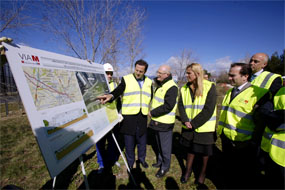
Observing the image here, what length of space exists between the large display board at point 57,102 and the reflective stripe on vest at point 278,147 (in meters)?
2.32

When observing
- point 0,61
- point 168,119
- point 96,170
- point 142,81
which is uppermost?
point 0,61

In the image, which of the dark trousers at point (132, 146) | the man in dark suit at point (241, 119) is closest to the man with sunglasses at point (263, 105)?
the man in dark suit at point (241, 119)

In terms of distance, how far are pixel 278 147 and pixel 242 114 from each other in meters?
0.60

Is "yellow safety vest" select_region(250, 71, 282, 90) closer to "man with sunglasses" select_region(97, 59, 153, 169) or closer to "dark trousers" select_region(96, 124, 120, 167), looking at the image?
"man with sunglasses" select_region(97, 59, 153, 169)

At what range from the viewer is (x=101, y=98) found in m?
2.19

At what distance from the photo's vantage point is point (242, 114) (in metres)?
1.91

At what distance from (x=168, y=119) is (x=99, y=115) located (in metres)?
1.39

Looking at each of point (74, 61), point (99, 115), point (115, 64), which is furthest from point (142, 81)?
point (115, 64)

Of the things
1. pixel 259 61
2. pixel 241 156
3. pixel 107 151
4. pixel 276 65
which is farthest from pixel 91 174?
pixel 276 65

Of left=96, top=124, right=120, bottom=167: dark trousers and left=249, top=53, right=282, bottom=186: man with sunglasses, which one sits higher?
left=249, top=53, right=282, bottom=186: man with sunglasses

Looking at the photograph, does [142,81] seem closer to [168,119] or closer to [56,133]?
[168,119]

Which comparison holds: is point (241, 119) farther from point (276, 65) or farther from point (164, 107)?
point (276, 65)

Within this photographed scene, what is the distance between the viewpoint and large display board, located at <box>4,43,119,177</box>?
3.71 ft

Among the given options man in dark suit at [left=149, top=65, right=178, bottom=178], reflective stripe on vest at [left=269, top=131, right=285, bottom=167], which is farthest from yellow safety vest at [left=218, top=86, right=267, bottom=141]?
man in dark suit at [left=149, top=65, right=178, bottom=178]
